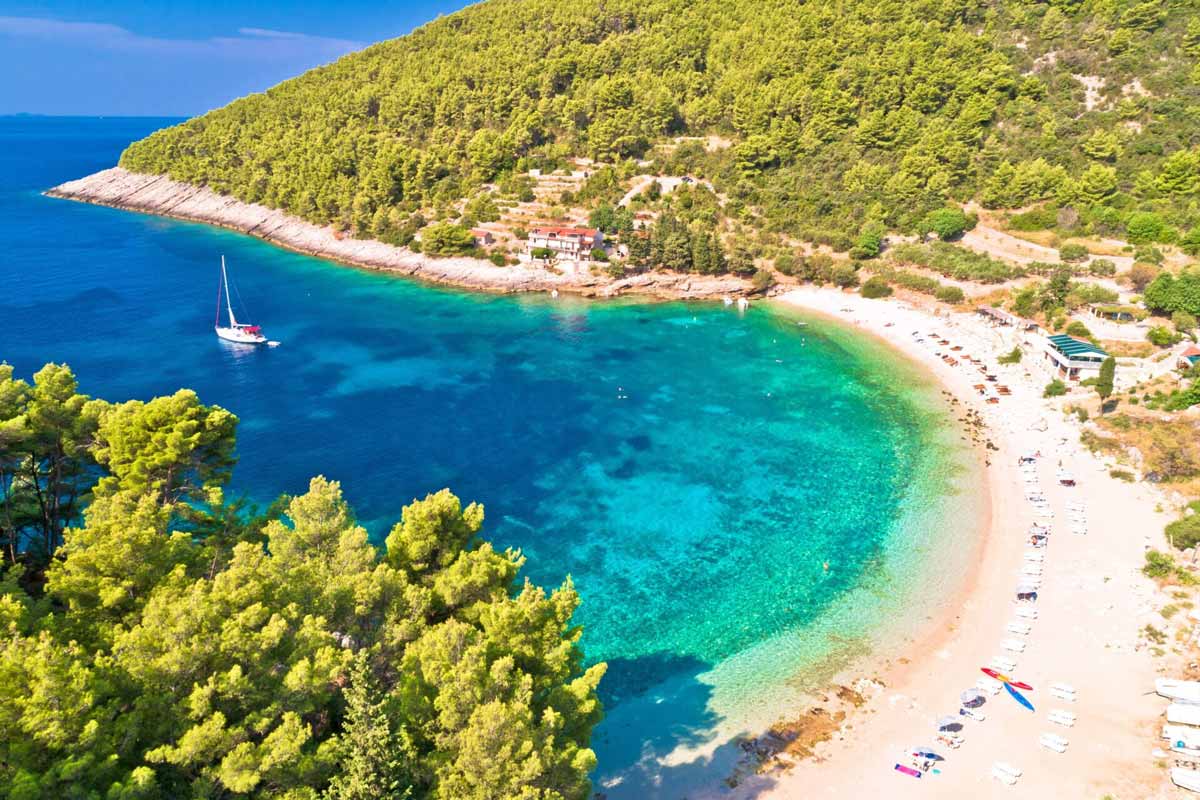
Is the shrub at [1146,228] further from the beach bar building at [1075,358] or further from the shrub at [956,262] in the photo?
the beach bar building at [1075,358]

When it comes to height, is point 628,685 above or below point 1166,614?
below

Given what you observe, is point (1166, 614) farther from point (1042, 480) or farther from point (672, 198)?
point (672, 198)

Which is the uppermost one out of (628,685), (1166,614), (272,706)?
(272,706)

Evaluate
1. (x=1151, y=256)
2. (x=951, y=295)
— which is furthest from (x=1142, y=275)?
(x=951, y=295)

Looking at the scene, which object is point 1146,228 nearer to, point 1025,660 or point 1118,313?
point 1118,313

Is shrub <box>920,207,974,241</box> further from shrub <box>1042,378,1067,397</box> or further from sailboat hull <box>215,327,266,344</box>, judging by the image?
sailboat hull <box>215,327,266,344</box>

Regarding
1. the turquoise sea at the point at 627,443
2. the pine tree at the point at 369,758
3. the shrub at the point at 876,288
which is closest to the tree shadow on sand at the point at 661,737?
the turquoise sea at the point at 627,443

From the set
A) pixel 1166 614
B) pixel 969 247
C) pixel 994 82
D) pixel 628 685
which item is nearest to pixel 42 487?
pixel 628 685

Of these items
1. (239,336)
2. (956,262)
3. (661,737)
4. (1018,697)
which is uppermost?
(956,262)
